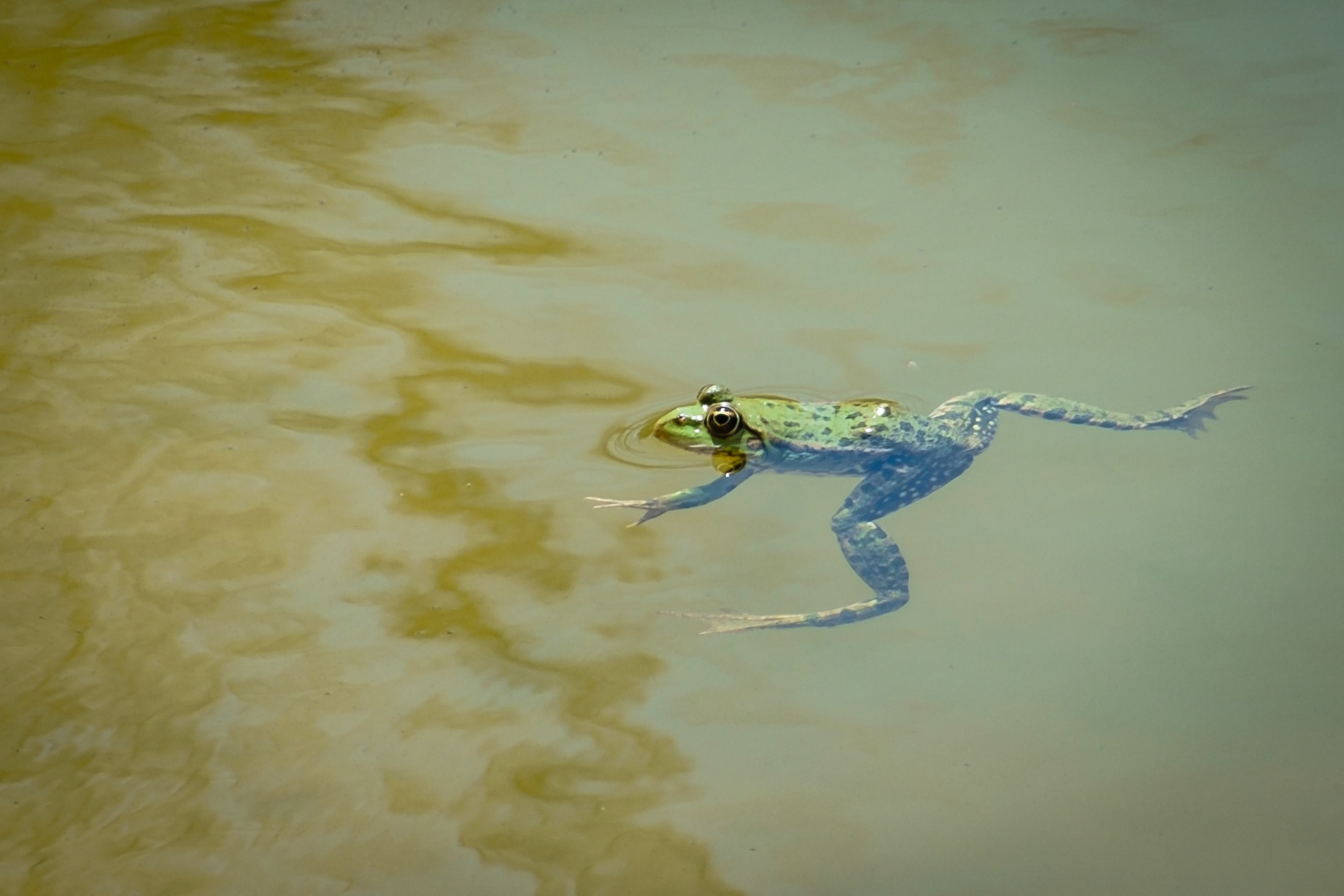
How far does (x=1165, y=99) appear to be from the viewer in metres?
3.91

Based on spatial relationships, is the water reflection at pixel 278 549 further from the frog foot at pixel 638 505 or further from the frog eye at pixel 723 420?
the frog eye at pixel 723 420

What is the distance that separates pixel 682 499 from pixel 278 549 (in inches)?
46.0

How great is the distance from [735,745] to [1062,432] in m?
1.48

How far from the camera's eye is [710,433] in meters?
2.81

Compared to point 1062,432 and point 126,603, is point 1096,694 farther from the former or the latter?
point 126,603

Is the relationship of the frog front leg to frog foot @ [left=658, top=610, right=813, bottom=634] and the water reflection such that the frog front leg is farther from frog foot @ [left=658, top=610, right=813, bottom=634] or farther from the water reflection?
frog foot @ [left=658, top=610, right=813, bottom=634]

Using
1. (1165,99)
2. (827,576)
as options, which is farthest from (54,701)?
(1165,99)

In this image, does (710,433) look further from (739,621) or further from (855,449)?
(739,621)

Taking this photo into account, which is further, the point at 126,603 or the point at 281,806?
the point at 126,603

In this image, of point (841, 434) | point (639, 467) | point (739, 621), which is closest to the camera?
point (739, 621)

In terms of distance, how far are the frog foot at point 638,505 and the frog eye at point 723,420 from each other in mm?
268

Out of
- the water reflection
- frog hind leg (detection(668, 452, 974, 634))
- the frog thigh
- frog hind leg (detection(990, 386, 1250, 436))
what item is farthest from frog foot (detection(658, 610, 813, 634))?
frog hind leg (detection(990, 386, 1250, 436))

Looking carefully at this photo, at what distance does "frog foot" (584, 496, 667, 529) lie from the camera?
2807 millimetres

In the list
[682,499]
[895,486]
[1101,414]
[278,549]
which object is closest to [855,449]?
[895,486]
